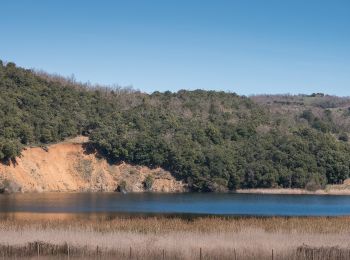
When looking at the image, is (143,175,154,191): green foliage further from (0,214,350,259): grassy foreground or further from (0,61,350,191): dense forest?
(0,214,350,259): grassy foreground

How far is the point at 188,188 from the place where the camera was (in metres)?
136

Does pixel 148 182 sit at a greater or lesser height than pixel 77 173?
lesser

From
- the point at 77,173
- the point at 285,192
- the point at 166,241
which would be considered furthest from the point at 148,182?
the point at 166,241

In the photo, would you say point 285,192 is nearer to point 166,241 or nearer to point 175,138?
point 175,138

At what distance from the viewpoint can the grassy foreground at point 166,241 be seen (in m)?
37.4

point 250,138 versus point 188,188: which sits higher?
point 250,138

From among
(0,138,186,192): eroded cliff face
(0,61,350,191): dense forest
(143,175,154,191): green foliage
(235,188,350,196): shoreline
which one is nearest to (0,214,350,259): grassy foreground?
(0,138,186,192): eroded cliff face

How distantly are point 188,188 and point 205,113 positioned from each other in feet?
126

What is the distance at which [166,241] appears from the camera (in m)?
39.4

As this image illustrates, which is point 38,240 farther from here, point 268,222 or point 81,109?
point 81,109

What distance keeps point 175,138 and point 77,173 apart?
78.0 ft

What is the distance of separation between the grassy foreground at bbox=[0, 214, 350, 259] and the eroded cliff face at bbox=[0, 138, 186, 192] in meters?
70.9

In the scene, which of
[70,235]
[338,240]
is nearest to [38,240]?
[70,235]

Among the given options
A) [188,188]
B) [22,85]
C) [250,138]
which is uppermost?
[22,85]
